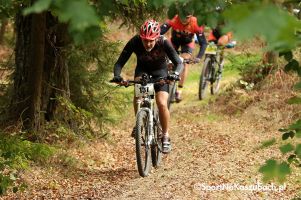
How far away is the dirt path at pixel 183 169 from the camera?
5.98 m

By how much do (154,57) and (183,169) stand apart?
1565 millimetres

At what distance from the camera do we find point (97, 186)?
21.4ft

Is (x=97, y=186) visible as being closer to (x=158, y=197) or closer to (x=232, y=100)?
(x=158, y=197)

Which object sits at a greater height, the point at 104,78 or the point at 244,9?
the point at 244,9

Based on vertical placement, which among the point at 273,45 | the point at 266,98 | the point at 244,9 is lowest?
the point at 266,98

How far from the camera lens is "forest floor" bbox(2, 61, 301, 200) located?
237 inches

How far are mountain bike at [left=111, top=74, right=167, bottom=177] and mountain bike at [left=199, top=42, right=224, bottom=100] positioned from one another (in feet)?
16.4

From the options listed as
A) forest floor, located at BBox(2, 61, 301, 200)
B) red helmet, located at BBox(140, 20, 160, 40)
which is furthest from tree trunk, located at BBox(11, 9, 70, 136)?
red helmet, located at BBox(140, 20, 160, 40)

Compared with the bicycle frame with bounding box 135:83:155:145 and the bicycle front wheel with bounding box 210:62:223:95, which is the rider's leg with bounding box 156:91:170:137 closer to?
the bicycle frame with bounding box 135:83:155:145

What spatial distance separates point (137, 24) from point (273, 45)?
6668mm

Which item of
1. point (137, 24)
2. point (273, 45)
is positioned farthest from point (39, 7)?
point (137, 24)

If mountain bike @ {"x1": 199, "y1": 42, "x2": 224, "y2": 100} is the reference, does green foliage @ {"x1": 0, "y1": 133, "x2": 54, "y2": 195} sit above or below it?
below

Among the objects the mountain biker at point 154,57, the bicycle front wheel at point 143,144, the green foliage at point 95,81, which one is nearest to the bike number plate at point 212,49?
the green foliage at point 95,81

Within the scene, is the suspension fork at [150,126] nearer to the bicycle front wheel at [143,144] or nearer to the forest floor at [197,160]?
the bicycle front wheel at [143,144]
